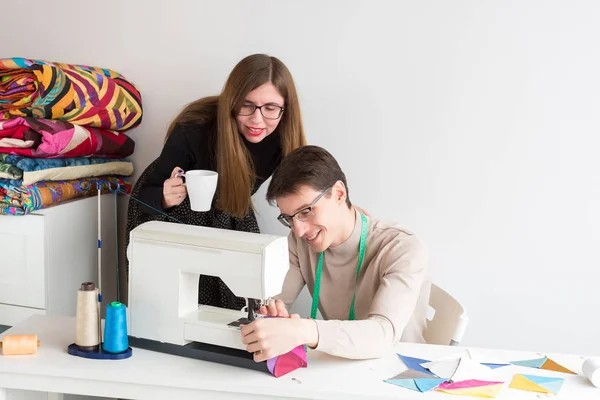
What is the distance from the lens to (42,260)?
7.87 feet

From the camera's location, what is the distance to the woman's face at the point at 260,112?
219cm

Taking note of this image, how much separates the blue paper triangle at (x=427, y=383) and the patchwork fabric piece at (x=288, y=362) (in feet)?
0.87

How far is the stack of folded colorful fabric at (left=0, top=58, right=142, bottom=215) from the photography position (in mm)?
2275

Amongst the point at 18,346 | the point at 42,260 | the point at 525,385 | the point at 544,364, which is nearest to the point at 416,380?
the point at 525,385

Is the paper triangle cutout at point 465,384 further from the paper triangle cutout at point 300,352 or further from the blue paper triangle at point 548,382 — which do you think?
the paper triangle cutout at point 300,352

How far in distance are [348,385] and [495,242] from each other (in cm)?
131

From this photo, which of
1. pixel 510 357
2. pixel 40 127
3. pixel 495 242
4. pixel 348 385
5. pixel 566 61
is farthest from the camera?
pixel 495 242

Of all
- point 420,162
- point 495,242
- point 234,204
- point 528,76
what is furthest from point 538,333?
point 234,204

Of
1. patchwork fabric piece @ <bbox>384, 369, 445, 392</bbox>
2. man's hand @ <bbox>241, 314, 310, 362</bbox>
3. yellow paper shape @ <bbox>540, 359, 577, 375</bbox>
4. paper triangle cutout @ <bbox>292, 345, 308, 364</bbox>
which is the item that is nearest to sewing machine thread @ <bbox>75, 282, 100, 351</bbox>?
man's hand @ <bbox>241, 314, 310, 362</bbox>

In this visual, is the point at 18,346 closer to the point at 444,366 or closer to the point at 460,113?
the point at 444,366

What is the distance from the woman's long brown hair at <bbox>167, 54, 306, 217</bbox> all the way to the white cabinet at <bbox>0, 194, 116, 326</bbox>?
1.81 feet

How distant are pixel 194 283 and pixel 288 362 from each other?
311mm

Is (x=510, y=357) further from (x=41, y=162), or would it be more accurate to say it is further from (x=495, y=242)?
(x=41, y=162)

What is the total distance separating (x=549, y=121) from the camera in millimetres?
2482
